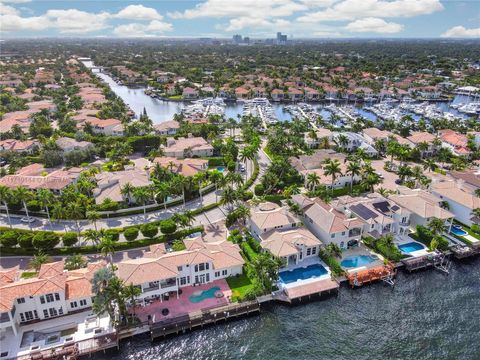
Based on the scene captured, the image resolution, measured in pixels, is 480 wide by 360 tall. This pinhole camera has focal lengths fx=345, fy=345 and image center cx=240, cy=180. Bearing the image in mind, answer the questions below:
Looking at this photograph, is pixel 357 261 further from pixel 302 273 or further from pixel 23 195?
pixel 23 195

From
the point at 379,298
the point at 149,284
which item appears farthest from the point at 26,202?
the point at 379,298

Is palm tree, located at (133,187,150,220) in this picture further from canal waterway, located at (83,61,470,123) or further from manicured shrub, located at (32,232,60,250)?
canal waterway, located at (83,61,470,123)

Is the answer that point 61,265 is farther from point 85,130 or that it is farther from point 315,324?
point 85,130

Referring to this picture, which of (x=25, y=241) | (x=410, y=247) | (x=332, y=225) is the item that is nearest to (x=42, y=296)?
(x=25, y=241)

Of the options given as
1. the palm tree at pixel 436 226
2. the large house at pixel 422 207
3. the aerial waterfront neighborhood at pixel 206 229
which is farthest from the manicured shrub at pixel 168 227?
the palm tree at pixel 436 226

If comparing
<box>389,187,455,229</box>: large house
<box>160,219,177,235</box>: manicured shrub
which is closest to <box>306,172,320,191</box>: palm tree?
<box>389,187,455,229</box>: large house

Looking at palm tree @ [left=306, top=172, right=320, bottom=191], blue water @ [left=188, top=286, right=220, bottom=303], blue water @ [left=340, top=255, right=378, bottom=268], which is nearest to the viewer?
blue water @ [left=188, top=286, right=220, bottom=303]
